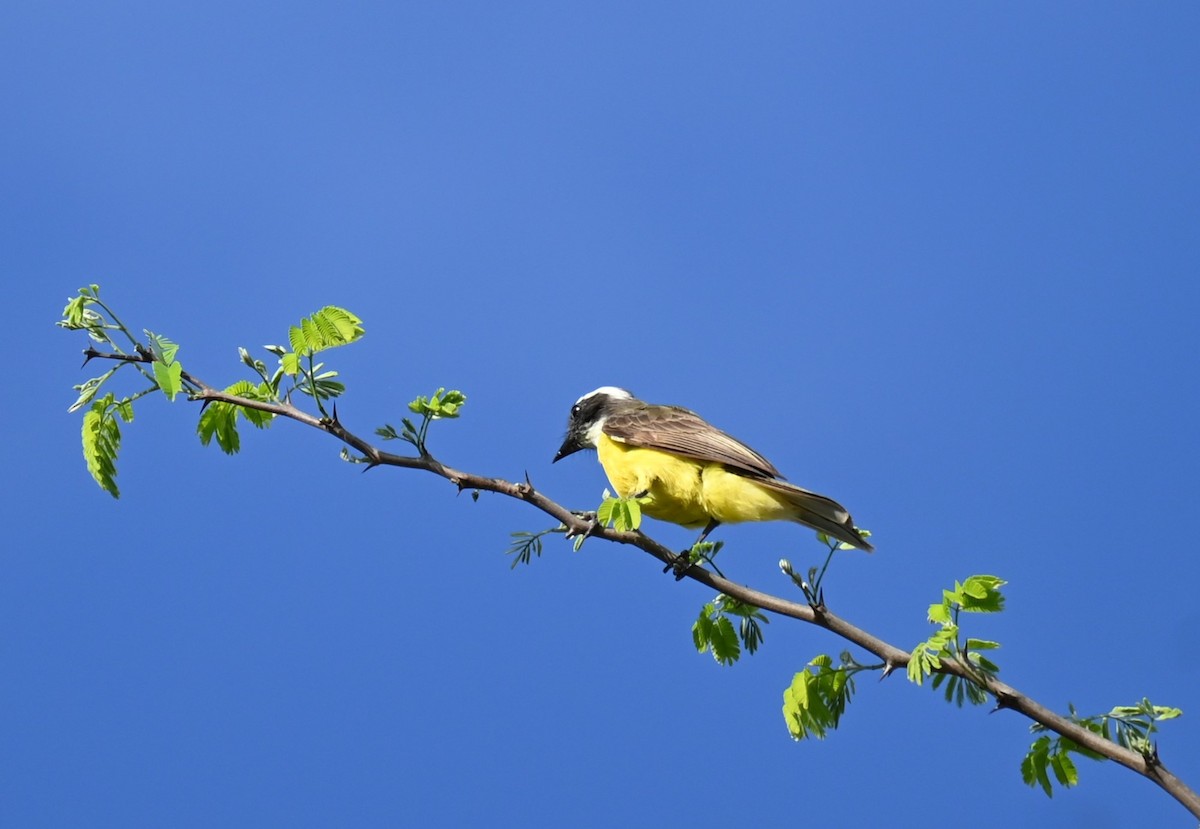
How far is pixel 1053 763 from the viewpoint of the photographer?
15.3 ft

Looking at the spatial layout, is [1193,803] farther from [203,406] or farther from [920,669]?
[203,406]

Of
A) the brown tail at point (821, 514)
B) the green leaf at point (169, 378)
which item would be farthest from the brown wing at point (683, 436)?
the green leaf at point (169, 378)

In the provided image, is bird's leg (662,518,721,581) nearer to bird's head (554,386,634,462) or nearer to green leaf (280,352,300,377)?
green leaf (280,352,300,377)

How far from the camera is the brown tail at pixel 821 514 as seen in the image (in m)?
5.72

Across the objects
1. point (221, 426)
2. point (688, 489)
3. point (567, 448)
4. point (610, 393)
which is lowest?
point (221, 426)

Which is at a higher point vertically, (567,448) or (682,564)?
(567,448)

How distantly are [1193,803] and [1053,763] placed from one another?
1.11m

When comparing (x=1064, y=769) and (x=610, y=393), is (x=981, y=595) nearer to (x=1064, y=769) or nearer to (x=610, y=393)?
(x=1064, y=769)

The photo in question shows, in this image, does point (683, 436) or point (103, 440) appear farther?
point (683, 436)

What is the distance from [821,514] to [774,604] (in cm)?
158

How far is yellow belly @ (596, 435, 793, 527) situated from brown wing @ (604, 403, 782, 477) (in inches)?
2.7

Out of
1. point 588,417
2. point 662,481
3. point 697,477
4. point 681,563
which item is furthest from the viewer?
point 588,417

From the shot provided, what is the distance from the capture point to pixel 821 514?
235 inches

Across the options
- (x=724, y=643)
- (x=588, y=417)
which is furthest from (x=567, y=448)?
(x=724, y=643)
